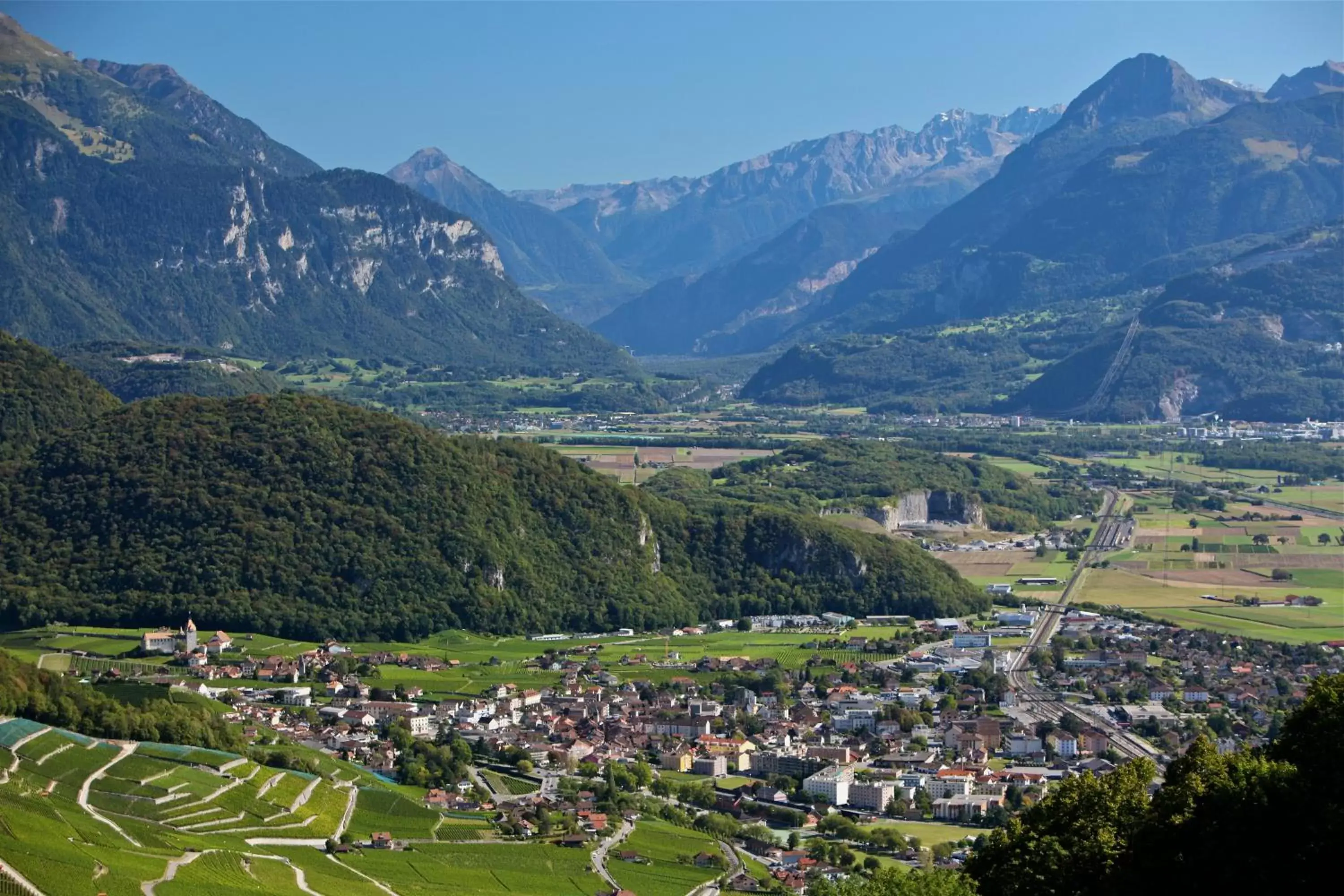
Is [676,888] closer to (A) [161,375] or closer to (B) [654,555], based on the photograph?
(B) [654,555]

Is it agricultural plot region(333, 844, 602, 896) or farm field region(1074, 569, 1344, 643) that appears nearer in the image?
agricultural plot region(333, 844, 602, 896)

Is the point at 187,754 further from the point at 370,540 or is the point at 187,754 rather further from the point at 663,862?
the point at 370,540

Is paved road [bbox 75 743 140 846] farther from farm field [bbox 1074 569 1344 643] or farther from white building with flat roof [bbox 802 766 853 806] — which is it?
farm field [bbox 1074 569 1344 643]

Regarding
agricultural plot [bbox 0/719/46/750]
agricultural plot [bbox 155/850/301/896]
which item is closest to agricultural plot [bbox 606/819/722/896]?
agricultural plot [bbox 155/850/301/896]

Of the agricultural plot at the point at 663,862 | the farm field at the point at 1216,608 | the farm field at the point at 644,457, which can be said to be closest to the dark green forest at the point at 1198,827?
the agricultural plot at the point at 663,862

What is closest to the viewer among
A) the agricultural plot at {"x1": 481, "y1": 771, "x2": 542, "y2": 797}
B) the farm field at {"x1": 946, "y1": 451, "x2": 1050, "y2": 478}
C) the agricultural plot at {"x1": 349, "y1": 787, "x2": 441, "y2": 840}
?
the agricultural plot at {"x1": 349, "y1": 787, "x2": 441, "y2": 840}

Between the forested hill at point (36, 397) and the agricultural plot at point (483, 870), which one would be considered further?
the forested hill at point (36, 397)

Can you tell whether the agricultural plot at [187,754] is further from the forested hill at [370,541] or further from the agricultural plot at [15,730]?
the forested hill at [370,541]

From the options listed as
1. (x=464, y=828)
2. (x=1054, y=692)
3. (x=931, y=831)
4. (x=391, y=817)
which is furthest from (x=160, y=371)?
(x=931, y=831)
